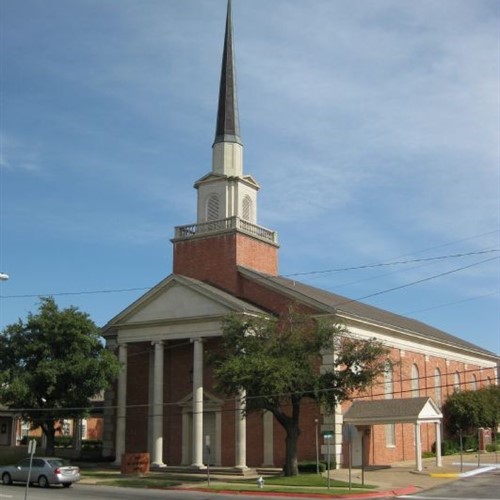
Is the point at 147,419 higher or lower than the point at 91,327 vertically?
lower

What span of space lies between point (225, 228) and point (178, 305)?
243 inches

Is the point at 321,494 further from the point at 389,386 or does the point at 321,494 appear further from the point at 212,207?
the point at 212,207

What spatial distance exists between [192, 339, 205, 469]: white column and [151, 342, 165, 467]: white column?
2.76 meters

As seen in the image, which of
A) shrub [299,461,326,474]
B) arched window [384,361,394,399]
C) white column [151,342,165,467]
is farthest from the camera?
arched window [384,361,394,399]

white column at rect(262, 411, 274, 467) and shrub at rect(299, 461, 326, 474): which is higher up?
white column at rect(262, 411, 274, 467)

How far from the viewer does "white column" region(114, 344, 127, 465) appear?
50188 mm

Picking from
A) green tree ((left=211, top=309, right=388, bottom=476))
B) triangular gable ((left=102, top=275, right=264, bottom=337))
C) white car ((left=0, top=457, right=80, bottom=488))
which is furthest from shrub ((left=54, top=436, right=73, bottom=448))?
green tree ((left=211, top=309, right=388, bottom=476))

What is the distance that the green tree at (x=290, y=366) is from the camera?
37.7 metres

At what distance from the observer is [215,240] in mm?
51750

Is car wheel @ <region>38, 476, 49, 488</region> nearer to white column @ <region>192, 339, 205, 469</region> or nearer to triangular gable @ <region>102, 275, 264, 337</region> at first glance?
white column @ <region>192, 339, 205, 469</region>


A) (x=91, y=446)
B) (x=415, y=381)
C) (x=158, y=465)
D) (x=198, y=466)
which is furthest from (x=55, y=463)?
(x=415, y=381)

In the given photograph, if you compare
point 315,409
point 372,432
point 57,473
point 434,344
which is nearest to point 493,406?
point 434,344

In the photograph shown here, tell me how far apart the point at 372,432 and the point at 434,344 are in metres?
16.3

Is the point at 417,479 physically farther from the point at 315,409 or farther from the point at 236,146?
the point at 236,146
